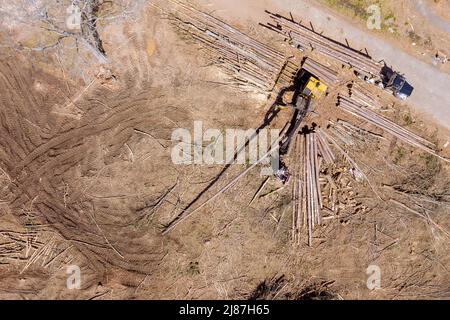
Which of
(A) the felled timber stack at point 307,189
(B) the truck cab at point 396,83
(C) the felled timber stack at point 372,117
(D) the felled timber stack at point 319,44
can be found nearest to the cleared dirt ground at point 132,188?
(A) the felled timber stack at point 307,189

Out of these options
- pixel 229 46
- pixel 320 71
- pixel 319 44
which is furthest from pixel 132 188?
pixel 319 44

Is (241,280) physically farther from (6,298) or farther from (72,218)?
(6,298)

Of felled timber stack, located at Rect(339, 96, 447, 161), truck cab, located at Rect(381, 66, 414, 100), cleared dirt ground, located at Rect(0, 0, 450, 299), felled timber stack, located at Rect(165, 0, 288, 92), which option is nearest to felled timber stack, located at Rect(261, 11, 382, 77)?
truck cab, located at Rect(381, 66, 414, 100)

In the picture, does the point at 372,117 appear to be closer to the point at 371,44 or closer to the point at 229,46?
the point at 371,44

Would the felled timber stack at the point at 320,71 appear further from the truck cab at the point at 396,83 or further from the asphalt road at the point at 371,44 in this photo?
the truck cab at the point at 396,83

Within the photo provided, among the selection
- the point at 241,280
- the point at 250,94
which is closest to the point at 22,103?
the point at 250,94
